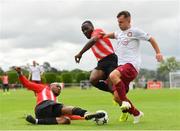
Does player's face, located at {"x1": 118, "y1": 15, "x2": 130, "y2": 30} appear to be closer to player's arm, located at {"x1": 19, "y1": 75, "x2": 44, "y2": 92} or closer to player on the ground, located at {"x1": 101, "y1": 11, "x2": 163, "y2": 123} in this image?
player on the ground, located at {"x1": 101, "y1": 11, "x2": 163, "y2": 123}

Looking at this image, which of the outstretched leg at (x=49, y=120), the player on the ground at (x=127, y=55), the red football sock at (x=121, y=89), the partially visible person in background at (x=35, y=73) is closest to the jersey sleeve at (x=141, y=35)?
the player on the ground at (x=127, y=55)

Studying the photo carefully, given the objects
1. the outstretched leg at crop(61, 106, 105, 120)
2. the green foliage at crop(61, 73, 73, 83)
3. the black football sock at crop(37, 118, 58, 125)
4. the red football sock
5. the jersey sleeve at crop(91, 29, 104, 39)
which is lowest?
the black football sock at crop(37, 118, 58, 125)

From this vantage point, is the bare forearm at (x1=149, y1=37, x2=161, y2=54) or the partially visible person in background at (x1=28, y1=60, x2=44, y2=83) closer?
the bare forearm at (x1=149, y1=37, x2=161, y2=54)

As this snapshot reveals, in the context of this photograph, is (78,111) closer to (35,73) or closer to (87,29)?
(87,29)

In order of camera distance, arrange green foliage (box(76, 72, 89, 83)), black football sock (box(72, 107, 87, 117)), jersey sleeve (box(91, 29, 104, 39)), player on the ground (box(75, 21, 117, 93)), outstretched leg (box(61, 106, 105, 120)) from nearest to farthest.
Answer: outstretched leg (box(61, 106, 105, 120))
black football sock (box(72, 107, 87, 117))
jersey sleeve (box(91, 29, 104, 39))
player on the ground (box(75, 21, 117, 93))
green foliage (box(76, 72, 89, 83))

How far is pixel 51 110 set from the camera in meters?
10.7

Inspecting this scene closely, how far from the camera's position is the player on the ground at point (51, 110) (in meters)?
10.4

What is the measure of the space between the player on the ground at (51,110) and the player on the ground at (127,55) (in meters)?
0.78

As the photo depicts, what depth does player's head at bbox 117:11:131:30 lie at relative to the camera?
10.9 meters

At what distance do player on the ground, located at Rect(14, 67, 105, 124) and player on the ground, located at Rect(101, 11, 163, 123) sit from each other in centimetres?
78

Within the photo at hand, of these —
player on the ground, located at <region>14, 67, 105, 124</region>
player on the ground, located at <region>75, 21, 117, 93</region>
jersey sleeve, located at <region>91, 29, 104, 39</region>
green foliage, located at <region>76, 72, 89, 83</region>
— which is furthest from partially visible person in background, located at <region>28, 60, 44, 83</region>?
green foliage, located at <region>76, 72, 89, 83</region>

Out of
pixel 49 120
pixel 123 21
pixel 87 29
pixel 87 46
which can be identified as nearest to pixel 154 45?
pixel 123 21

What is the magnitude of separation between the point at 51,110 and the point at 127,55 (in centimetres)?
197

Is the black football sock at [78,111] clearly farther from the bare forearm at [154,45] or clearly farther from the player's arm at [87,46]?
the bare forearm at [154,45]
